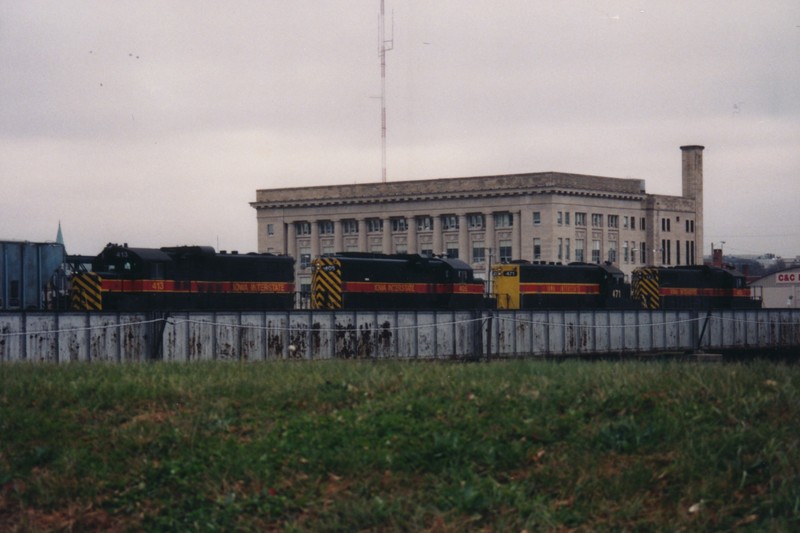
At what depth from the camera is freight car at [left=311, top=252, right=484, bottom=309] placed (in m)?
48.3

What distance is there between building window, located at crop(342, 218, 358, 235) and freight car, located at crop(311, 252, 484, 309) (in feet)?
262

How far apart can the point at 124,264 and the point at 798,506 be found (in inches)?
1345

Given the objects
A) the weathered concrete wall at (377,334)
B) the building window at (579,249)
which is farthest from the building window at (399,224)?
the weathered concrete wall at (377,334)

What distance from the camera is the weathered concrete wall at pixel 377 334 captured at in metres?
27.5

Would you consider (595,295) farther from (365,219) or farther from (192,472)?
(365,219)

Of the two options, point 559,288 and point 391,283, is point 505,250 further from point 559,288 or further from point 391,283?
point 391,283

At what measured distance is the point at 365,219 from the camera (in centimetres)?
13262

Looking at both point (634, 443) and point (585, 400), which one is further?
point (585, 400)

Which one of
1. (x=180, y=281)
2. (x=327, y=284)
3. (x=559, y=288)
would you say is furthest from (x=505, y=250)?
(x=180, y=281)

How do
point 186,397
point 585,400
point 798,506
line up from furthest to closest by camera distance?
point 186,397, point 585,400, point 798,506

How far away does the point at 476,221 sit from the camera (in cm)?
12606

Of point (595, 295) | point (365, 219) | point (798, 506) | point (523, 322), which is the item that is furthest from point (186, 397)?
point (365, 219)

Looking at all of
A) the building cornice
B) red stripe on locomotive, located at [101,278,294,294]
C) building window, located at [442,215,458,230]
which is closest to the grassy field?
red stripe on locomotive, located at [101,278,294,294]

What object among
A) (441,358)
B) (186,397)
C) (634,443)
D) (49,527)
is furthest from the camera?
(441,358)
